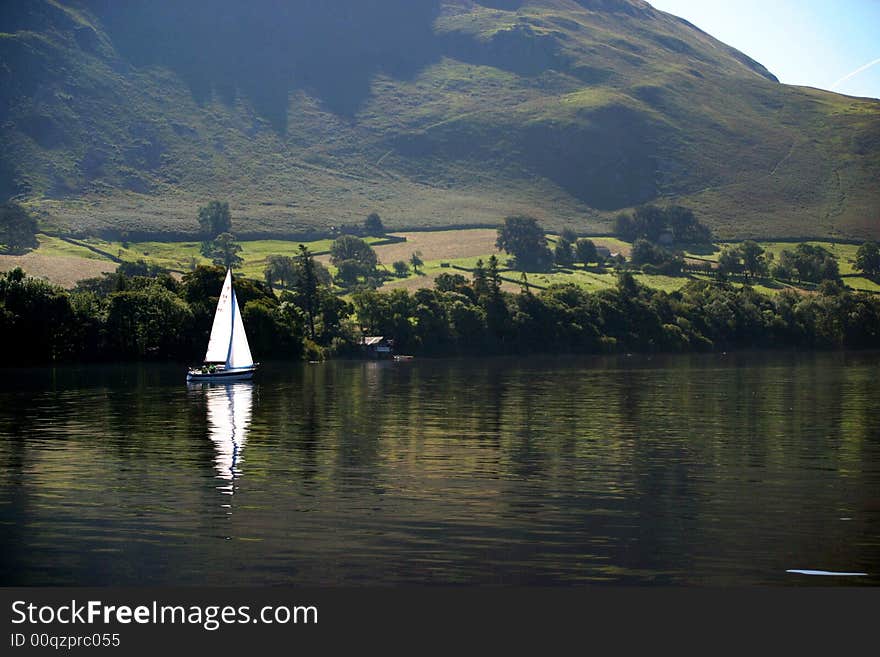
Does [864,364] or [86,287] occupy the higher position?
[86,287]

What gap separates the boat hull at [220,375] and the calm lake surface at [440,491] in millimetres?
21821

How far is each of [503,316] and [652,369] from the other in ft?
177

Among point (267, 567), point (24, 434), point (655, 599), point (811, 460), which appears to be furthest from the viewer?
point (24, 434)

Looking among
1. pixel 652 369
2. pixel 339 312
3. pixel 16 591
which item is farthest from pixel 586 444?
pixel 339 312

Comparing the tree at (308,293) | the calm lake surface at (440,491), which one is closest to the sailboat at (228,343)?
the calm lake surface at (440,491)

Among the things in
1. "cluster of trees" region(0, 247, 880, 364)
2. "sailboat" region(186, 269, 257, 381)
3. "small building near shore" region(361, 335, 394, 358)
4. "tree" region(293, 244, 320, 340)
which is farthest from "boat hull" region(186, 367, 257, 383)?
"tree" region(293, 244, 320, 340)

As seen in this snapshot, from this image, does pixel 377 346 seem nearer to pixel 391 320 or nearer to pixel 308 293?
pixel 391 320

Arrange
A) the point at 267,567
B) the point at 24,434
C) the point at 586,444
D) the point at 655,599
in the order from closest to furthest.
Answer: the point at 655,599
the point at 267,567
the point at 586,444
the point at 24,434

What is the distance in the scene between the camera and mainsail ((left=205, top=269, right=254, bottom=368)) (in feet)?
356

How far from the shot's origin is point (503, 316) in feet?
588

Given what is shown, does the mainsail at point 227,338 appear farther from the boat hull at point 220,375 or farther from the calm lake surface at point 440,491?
the calm lake surface at point 440,491

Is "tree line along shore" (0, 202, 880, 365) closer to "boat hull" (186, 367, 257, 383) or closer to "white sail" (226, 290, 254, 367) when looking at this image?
"white sail" (226, 290, 254, 367)

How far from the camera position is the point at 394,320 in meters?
174

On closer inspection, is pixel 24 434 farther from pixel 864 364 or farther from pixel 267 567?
pixel 864 364
